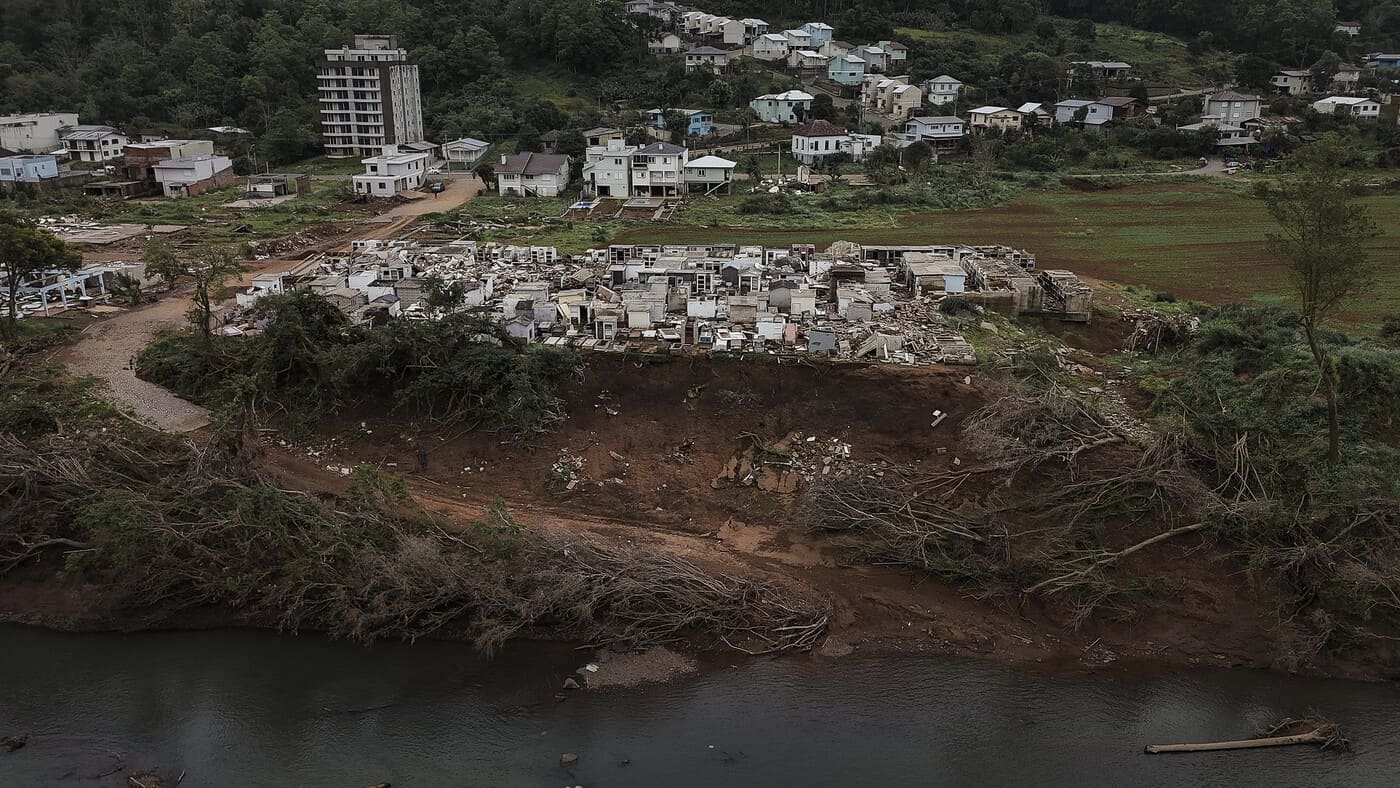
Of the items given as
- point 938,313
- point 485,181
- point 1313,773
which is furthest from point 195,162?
point 1313,773

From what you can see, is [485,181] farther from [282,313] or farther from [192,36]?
[192,36]

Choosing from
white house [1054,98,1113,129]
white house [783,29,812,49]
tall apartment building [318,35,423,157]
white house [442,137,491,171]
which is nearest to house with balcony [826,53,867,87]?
white house [783,29,812,49]

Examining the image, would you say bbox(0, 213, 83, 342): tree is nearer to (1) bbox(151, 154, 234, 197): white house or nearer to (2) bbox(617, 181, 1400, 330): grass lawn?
(2) bbox(617, 181, 1400, 330): grass lawn

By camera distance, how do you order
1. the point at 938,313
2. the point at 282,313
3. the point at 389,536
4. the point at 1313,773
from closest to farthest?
the point at 1313,773
the point at 389,536
the point at 282,313
the point at 938,313

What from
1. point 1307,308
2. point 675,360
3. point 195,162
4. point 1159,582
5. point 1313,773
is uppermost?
point 195,162

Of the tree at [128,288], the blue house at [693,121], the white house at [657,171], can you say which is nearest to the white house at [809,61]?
the blue house at [693,121]

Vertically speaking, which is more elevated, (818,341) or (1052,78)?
(1052,78)

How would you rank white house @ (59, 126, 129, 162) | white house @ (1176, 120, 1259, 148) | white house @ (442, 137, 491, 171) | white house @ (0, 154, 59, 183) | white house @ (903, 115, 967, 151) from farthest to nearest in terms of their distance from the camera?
white house @ (903, 115, 967, 151), white house @ (1176, 120, 1259, 148), white house @ (442, 137, 491, 171), white house @ (59, 126, 129, 162), white house @ (0, 154, 59, 183)

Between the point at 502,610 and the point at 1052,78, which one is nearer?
the point at 502,610
